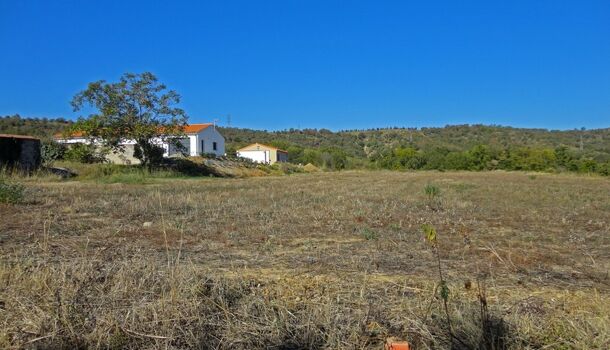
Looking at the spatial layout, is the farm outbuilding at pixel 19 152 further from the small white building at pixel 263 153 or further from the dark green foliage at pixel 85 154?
the small white building at pixel 263 153

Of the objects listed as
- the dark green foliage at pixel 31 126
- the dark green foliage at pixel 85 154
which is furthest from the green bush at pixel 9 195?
the dark green foliage at pixel 31 126

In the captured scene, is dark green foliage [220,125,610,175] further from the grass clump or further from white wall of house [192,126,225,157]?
the grass clump

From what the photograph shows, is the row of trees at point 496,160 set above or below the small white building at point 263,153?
below

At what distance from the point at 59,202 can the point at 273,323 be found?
9.89 meters

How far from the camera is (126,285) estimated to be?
3723 mm

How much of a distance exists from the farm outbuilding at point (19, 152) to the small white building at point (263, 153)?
35973mm

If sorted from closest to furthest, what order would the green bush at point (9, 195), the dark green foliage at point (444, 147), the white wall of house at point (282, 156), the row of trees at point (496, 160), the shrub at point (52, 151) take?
the green bush at point (9, 195) < the shrub at point (52, 151) < the row of trees at point (496, 160) < the dark green foliage at point (444, 147) < the white wall of house at point (282, 156)

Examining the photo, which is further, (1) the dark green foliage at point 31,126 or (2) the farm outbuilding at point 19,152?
(1) the dark green foliage at point 31,126

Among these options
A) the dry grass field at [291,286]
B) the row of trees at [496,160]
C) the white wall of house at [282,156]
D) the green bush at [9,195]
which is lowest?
the dry grass field at [291,286]

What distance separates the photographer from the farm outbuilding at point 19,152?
2609 cm

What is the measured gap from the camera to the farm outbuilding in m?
26.1

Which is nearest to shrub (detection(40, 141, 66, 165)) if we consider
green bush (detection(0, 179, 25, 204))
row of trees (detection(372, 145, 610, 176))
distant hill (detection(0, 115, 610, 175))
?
distant hill (detection(0, 115, 610, 175))

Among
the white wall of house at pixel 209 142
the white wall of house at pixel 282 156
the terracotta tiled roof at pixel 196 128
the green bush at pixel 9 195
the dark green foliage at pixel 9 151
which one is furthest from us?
the white wall of house at pixel 282 156

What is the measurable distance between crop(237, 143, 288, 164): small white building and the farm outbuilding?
1416 inches
